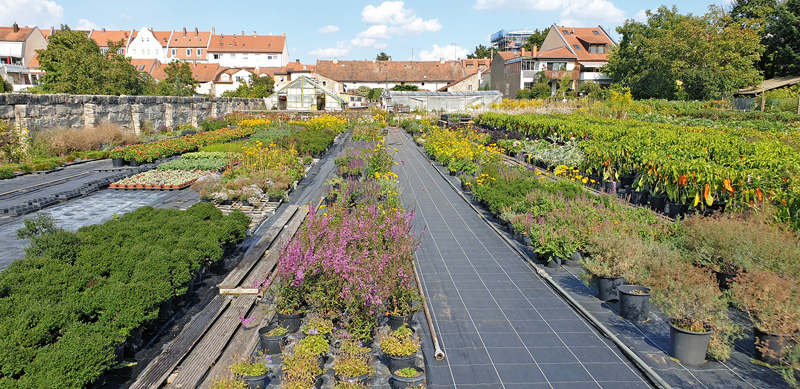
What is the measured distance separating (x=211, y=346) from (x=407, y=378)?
1.80 metres

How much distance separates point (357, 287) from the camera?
4.38 metres

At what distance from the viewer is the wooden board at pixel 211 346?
3.83 meters

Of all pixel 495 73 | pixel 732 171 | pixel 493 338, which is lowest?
pixel 493 338

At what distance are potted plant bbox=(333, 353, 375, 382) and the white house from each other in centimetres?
8812

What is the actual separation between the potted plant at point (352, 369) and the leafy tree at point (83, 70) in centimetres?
2748

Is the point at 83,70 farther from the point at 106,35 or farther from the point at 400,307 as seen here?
the point at 106,35

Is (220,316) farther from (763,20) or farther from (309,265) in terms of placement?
(763,20)

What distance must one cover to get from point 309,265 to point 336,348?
0.79 metres

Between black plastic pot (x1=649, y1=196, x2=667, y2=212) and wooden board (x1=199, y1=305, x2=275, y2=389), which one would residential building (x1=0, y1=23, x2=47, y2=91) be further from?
black plastic pot (x1=649, y1=196, x2=667, y2=212)

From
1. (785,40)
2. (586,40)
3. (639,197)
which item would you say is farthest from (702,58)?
(639,197)

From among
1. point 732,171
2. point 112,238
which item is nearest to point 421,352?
point 112,238

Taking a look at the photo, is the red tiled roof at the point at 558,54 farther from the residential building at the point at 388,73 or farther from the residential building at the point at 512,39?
the residential building at the point at 512,39

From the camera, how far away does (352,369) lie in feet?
12.0

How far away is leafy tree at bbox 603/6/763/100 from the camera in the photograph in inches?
1494
